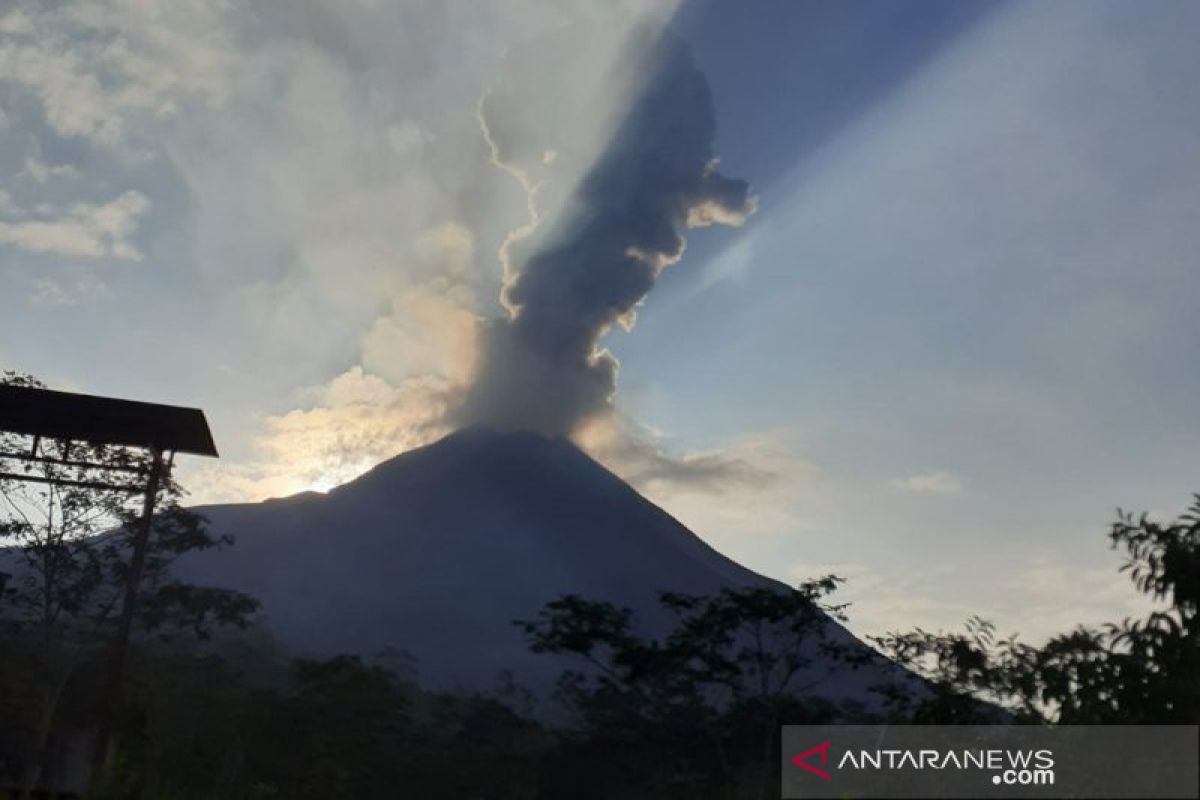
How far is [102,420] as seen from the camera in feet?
53.7

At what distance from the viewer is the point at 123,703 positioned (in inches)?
932

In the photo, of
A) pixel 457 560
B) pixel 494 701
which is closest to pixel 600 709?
pixel 494 701

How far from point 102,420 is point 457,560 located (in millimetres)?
158851

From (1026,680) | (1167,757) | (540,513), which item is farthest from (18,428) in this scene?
(540,513)

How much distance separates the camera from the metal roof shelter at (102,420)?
15938 millimetres

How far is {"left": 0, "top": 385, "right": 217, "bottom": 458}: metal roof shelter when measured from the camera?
15938mm

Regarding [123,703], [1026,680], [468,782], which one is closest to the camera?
[1026,680]

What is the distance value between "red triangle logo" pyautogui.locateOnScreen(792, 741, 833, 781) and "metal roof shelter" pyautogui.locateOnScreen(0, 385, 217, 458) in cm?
997

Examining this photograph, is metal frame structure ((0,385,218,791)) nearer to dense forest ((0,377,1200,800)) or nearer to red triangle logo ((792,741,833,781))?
dense forest ((0,377,1200,800))

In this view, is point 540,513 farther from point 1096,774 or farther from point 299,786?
point 1096,774

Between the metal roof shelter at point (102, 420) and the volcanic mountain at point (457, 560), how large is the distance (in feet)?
366

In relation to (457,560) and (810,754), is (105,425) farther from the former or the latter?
(457,560)

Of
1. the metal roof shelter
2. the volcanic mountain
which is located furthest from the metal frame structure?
the volcanic mountain

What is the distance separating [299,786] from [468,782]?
30.6 feet
